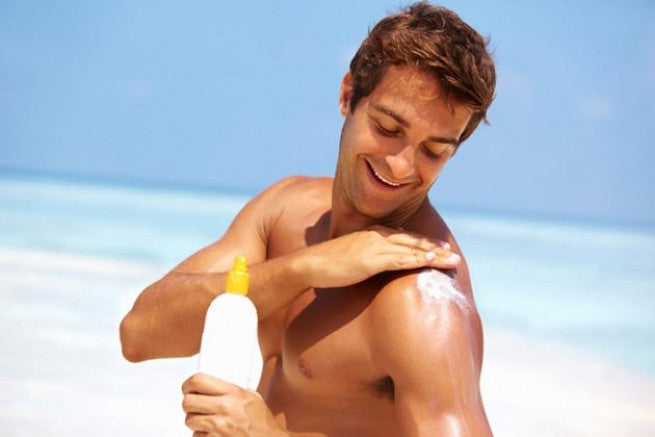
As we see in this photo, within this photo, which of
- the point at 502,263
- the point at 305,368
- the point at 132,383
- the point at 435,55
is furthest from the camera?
the point at 502,263

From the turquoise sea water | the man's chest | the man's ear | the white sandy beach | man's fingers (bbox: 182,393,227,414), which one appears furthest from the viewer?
the turquoise sea water

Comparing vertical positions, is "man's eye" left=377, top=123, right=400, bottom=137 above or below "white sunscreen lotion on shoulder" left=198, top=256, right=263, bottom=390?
above

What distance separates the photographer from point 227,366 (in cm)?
165

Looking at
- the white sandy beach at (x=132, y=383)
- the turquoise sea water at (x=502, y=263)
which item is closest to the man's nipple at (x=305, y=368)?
the white sandy beach at (x=132, y=383)

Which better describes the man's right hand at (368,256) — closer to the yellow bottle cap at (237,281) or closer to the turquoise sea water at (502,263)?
the yellow bottle cap at (237,281)

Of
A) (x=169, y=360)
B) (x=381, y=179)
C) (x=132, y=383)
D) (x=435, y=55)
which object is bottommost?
(x=381, y=179)

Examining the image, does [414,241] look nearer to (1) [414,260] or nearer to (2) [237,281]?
(1) [414,260]

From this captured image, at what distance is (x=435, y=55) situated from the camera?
5.73ft

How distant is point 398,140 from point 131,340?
0.64m

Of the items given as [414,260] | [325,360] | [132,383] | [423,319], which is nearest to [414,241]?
[414,260]

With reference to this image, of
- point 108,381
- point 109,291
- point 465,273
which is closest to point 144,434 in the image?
point 108,381

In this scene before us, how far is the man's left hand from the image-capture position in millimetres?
1641

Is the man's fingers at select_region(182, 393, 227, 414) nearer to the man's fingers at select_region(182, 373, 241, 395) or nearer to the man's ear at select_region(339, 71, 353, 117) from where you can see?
the man's fingers at select_region(182, 373, 241, 395)

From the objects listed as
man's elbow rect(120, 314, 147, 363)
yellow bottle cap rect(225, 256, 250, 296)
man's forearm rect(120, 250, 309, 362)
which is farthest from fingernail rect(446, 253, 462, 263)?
man's elbow rect(120, 314, 147, 363)
